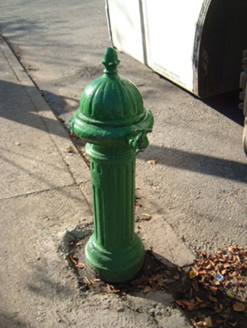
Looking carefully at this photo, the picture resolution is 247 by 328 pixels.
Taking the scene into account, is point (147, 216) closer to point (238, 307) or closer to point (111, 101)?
point (238, 307)

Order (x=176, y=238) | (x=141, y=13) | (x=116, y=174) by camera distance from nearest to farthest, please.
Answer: (x=116, y=174)
(x=176, y=238)
(x=141, y=13)

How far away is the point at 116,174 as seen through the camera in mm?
2533

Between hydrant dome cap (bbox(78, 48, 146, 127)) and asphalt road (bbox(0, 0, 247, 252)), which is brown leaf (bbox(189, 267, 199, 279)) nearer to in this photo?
asphalt road (bbox(0, 0, 247, 252))

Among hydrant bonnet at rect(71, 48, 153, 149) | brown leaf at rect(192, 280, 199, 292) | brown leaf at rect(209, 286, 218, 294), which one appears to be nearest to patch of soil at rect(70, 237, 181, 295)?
brown leaf at rect(192, 280, 199, 292)

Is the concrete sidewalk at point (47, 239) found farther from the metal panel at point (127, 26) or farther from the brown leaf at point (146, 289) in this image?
the metal panel at point (127, 26)

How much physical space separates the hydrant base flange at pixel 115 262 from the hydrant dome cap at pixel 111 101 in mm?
1037

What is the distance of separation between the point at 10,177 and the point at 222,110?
10.5 ft

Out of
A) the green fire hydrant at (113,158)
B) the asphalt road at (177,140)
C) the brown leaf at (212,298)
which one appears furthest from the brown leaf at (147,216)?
the brown leaf at (212,298)

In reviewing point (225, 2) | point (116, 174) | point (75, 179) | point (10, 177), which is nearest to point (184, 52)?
point (225, 2)

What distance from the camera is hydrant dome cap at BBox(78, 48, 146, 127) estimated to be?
7.45 feet

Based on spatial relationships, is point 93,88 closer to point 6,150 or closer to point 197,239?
point 197,239

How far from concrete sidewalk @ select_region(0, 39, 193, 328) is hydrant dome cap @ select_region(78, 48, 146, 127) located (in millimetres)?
1272

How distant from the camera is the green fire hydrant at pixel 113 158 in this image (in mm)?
2287

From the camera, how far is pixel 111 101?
2.26 metres
